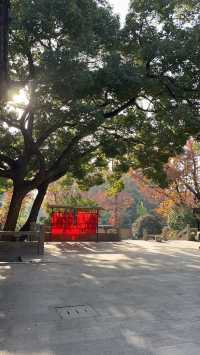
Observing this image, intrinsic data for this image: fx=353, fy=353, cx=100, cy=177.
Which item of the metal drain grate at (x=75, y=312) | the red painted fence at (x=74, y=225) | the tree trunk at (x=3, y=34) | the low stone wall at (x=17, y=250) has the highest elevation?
the tree trunk at (x=3, y=34)

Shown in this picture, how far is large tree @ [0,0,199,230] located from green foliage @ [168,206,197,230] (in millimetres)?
11705

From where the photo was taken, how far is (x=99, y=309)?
6566mm

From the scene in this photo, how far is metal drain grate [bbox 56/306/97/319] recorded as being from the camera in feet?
20.1

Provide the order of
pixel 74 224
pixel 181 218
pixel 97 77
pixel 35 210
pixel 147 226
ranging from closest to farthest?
pixel 97 77
pixel 35 210
pixel 74 224
pixel 181 218
pixel 147 226

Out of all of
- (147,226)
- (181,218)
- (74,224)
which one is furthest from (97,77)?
(147,226)

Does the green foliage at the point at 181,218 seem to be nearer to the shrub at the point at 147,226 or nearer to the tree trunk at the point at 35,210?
the shrub at the point at 147,226

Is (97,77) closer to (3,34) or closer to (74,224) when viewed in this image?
(3,34)

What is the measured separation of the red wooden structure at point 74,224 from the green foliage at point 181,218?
947 centimetres

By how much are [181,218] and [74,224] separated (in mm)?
10874

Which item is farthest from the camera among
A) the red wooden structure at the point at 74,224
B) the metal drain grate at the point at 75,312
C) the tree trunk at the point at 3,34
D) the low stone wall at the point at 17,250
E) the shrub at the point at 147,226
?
the shrub at the point at 147,226

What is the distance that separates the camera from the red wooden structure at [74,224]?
20.4m

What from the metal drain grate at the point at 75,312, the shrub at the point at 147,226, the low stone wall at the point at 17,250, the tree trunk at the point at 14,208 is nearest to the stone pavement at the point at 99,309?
the metal drain grate at the point at 75,312

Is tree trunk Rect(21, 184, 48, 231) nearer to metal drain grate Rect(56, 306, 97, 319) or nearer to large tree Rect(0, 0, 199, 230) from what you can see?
large tree Rect(0, 0, 199, 230)

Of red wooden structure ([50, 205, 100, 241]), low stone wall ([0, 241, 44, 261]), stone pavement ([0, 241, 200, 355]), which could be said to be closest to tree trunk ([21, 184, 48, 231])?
red wooden structure ([50, 205, 100, 241])
